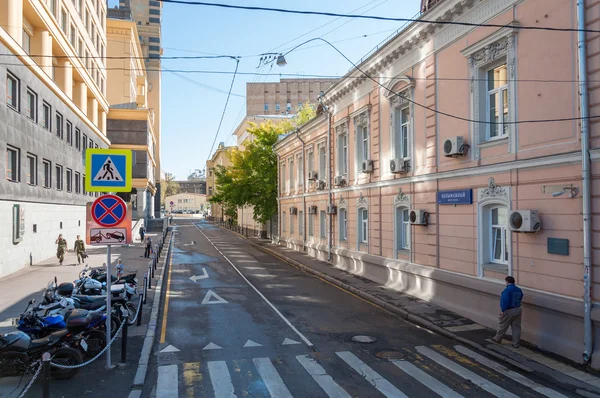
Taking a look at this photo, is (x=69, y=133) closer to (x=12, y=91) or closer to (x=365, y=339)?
(x=12, y=91)

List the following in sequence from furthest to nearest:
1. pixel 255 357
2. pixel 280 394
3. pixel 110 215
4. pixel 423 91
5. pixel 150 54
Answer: pixel 150 54 → pixel 423 91 → pixel 255 357 → pixel 110 215 → pixel 280 394

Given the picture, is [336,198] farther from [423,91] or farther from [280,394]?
[280,394]

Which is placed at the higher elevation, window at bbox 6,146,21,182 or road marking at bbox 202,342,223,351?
window at bbox 6,146,21,182

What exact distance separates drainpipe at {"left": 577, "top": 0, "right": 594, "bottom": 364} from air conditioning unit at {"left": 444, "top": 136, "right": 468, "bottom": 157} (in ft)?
12.2

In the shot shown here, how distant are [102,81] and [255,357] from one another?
3860 centimetres

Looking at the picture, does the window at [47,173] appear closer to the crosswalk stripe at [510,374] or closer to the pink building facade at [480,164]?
the pink building facade at [480,164]

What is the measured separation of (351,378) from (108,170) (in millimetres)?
5807

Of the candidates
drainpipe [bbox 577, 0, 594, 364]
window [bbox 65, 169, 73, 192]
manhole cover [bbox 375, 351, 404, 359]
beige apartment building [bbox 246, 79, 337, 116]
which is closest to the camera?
drainpipe [bbox 577, 0, 594, 364]

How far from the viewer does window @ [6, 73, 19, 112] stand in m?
19.1

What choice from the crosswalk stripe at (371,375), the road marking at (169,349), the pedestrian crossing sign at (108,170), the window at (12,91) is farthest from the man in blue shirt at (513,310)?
the window at (12,91)

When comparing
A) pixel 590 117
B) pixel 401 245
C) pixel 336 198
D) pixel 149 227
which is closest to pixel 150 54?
pixel 149 227

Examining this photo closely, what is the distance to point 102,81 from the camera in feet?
136

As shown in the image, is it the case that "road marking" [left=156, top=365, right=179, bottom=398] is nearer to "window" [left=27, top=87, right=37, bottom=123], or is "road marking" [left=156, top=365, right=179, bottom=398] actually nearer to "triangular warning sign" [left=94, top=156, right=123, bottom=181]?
"triangular warning sign" [left=94, top=156, right=123, bottom=181]

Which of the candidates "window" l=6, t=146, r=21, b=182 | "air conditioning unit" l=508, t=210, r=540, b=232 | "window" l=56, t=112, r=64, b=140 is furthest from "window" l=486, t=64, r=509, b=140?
"window" l=56, t=112, r=64, b=140
